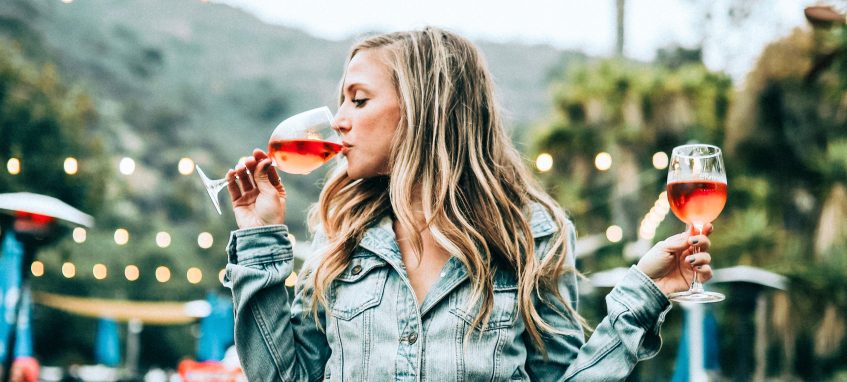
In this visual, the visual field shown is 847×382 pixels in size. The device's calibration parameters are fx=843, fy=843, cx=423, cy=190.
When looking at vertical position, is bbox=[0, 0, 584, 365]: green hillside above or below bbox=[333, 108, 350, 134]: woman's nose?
above

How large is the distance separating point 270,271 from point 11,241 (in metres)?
3.92

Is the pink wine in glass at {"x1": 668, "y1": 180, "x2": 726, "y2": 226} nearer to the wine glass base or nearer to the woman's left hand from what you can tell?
the woman's left hand

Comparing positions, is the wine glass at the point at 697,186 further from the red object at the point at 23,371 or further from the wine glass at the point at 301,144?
the red object at the point at 23,371

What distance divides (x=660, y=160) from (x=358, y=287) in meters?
10.4

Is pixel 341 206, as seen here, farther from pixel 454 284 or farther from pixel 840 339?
pixel 840 339

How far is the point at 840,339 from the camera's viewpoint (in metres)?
9.43

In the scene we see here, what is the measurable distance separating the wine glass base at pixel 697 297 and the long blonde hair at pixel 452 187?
9.3 inches

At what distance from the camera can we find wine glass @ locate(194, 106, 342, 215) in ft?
6.40

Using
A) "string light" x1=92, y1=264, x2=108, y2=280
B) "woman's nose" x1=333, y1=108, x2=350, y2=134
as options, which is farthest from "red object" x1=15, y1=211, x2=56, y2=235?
"string light" x1=92, y1=264, x2=108, y2=280

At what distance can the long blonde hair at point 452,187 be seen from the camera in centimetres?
175

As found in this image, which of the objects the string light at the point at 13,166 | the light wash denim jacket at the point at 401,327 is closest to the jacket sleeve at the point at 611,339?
the light wash denim jacket at the point at 401,327

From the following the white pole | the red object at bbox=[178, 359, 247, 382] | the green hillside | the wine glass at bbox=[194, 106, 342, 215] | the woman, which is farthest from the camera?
the green hillside

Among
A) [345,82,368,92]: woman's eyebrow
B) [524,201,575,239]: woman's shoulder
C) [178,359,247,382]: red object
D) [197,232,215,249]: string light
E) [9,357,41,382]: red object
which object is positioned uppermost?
[197,232,215,249]: string light

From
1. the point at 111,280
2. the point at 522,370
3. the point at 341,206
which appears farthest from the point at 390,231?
the point at 111,280
